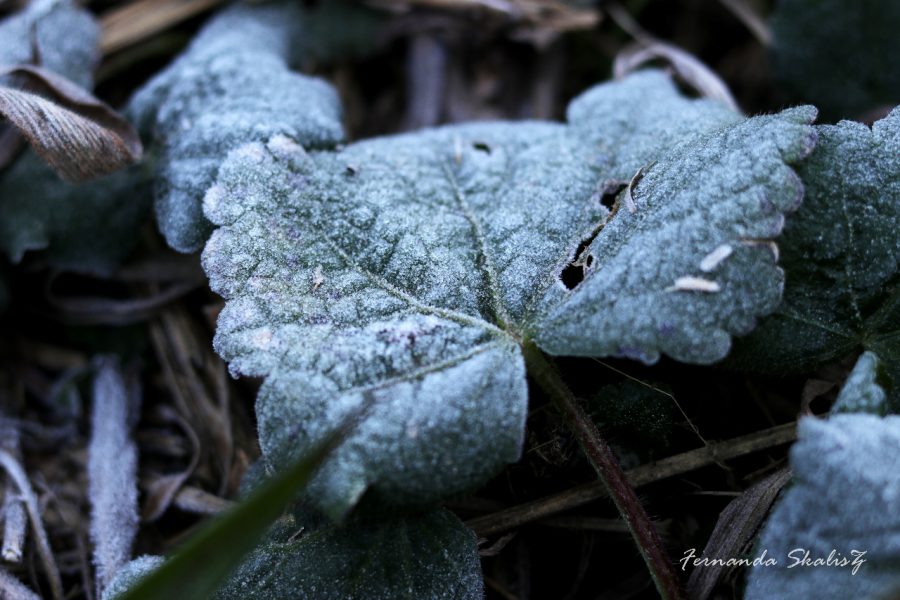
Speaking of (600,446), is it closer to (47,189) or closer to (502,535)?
(502,535)

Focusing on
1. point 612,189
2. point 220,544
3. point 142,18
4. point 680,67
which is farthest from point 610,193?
point 142,18

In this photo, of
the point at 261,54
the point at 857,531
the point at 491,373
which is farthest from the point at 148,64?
the point at 857,531

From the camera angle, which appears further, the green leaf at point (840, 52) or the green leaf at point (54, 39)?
the green leaf at point (840, 52)

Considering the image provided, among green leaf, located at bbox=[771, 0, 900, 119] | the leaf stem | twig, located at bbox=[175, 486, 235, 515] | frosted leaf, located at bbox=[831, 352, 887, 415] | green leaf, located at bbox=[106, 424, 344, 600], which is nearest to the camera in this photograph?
green leaf, located at bbox=[106, 424, 344, 600]

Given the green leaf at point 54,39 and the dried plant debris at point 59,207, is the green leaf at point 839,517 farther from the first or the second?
the green leaf at point 54,39

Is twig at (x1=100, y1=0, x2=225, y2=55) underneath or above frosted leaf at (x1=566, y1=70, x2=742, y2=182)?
above

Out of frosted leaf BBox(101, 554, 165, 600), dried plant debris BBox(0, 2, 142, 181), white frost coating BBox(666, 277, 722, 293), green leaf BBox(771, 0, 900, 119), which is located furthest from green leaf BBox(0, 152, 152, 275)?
green leaf BBox(771, 0, 900, 119)

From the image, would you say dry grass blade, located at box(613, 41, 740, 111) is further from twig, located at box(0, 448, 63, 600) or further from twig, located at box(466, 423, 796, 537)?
twig, located at box(0, 448, 63, 600)

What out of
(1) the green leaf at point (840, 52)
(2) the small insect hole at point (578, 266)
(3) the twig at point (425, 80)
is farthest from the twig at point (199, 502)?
(1) the green leaf at point (840, 52)
